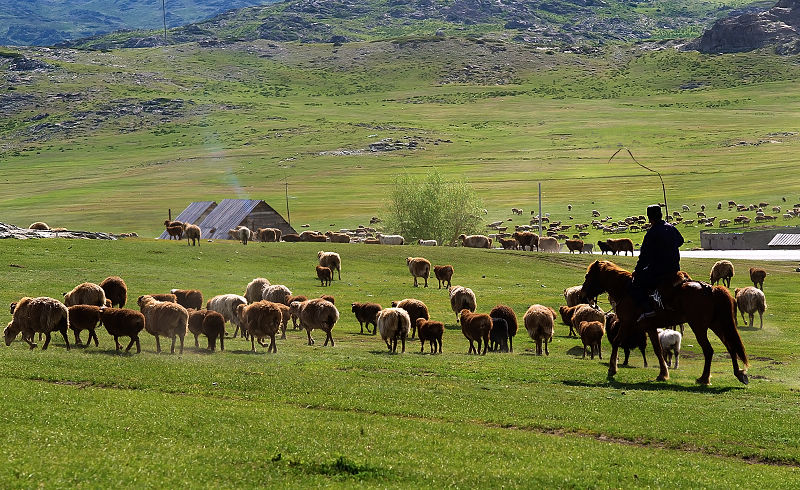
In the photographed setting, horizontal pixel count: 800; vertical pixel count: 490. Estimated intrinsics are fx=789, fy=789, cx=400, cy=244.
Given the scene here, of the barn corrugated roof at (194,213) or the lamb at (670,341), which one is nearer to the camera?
the lamb at (670,341)

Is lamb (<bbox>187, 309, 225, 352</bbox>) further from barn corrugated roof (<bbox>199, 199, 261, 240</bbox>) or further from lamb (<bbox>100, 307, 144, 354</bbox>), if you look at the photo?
barn corrugated roof (<bbox>199, 199, 261, 240</bbox>)

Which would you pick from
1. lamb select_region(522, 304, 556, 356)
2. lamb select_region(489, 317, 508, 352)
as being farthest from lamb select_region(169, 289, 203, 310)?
lamb select_region(522, 304, 556, 356)

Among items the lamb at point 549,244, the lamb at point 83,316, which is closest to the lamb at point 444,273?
the lamb at point 83,316

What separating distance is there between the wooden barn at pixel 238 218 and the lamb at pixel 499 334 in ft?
179

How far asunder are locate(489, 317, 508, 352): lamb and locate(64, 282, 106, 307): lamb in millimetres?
14202

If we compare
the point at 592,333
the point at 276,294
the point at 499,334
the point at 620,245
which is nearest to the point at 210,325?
the point at 499,334

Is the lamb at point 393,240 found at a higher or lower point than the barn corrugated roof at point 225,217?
lower

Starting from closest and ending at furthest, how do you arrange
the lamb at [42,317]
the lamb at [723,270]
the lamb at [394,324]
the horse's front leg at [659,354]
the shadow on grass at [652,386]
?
the shadow on grass at [652,386]
the horse's front leg at [659,354]
the lamb at [42,317]
the lamb at [394,324]
the lamb at [723,270]

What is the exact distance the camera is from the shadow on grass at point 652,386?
18.7 meters

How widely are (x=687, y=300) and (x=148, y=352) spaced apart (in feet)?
49.6

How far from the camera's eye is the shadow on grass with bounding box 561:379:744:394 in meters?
18.7

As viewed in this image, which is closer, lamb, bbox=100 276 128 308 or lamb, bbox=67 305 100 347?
lamb, bbox=67 305 100 347

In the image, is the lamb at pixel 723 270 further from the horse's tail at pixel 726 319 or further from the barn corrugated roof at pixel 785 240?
the barn corrugated roof at pixel 785 240

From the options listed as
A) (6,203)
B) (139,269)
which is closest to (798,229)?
(139,269)
